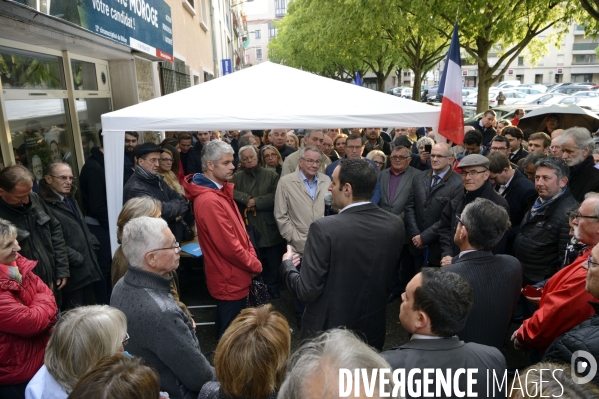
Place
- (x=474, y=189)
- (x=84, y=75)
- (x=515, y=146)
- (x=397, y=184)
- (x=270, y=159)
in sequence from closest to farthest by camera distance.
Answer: (x=474, y=189) → (x=397, y=184) → (x=270, y=159) → (x=515, y=146) → (x=84, y=75)

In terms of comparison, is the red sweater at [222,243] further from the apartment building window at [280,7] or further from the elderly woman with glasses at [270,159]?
the apartment building window at [280,7]

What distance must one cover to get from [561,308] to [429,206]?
2128 millimetres

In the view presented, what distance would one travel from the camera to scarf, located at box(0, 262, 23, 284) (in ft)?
8.17

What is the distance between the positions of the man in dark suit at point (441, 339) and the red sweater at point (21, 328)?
2.00 meters

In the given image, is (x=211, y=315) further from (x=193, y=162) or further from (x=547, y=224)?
(x=547, y=224)

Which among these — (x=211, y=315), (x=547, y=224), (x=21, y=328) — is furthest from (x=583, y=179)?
(x=21, y=328)

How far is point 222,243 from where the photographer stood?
3.33m

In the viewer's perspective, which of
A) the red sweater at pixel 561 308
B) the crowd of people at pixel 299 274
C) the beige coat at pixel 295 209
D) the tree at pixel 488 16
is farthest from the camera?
the tree at pixel 488 16

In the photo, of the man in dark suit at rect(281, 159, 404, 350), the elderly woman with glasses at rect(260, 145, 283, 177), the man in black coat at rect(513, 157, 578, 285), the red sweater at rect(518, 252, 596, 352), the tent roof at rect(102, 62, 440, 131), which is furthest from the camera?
the elderly woman with glasses at rect(260, 145, 283, 177)

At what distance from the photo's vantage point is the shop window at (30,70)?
15.6ft

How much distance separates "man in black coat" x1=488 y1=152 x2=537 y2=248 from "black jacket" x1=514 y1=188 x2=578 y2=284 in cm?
64

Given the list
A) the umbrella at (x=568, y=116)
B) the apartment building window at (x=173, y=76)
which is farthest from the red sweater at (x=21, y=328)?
the apartment building window at (x=173, y=76)

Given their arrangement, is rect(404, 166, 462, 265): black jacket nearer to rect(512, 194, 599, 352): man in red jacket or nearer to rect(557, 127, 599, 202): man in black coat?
rect(557, 127, 599, 202): man in black coat

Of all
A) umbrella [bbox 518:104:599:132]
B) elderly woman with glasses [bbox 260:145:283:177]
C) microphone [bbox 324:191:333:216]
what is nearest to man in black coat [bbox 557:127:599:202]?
microphone [bbox 324:191:333:216]
